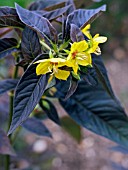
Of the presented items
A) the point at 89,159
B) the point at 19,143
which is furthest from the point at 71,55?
the point at 89,159

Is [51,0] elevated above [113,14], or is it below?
above

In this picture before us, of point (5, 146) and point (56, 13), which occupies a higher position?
point (56, 13)

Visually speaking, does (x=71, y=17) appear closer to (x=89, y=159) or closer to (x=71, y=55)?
(x=71, y=55)

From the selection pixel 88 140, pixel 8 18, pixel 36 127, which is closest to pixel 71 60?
pixel 8 18

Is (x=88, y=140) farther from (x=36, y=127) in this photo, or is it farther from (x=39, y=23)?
(x=39, y=23)

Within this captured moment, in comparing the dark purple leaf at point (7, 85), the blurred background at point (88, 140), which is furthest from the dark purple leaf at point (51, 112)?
the blurred background at point (88, 140)
